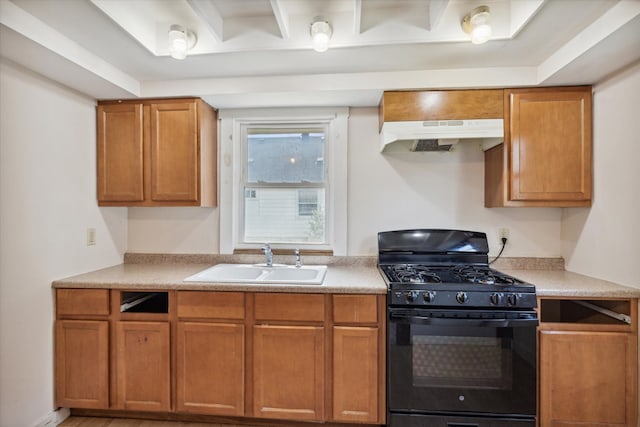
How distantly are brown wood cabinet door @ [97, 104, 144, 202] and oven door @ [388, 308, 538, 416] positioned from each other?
1966mm

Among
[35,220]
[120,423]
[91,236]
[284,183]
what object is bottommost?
[120,423]

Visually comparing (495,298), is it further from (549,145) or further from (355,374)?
(549,145)

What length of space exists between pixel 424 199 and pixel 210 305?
168 centimetres

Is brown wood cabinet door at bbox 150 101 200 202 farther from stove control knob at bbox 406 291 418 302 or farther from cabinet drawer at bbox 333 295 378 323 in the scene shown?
stove control knob at bbox 406 291 418 302

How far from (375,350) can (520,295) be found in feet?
2.73

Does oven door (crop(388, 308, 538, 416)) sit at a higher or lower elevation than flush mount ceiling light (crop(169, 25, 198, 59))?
lower

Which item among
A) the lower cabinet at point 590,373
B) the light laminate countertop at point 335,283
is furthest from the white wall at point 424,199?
the lower cabinet at point 590,373

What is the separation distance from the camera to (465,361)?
67.2 inches

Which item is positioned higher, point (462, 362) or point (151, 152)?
point (151, 152)

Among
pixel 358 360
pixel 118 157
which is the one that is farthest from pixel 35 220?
pixel 358 360

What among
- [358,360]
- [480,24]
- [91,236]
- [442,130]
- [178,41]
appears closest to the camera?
[480,24]

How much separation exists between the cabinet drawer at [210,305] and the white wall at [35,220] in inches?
32.4

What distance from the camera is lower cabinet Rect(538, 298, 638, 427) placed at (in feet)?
5.56

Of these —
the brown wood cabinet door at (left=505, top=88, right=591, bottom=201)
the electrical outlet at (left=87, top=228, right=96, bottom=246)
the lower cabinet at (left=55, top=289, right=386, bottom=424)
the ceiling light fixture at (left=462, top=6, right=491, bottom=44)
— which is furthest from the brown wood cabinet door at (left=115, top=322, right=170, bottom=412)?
the brown wood cabinet door at (left=505, top=88, right=591, bottom=201)
